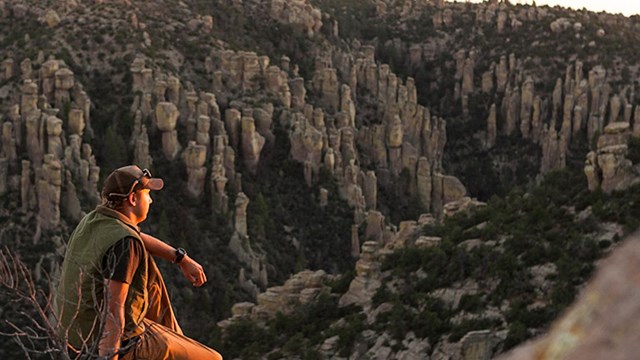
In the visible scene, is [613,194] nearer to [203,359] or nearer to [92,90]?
[203,359]

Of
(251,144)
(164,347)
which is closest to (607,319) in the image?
(164,347)

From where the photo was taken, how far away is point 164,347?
21.1 ft

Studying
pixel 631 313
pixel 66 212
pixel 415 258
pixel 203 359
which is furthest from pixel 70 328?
pixel 66 212

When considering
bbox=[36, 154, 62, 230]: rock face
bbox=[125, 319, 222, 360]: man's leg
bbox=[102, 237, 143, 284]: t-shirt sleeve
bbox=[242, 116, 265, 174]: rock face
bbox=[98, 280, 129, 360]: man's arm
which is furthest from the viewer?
bbox=[242, 116, 265, 174]: rock face

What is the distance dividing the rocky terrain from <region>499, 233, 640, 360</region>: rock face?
18.3 metres

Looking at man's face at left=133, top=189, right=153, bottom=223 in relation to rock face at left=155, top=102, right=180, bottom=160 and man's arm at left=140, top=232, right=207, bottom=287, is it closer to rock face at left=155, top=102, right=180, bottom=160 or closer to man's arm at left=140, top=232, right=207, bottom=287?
man's arm at left=140, top=232, right=207, bottom=287

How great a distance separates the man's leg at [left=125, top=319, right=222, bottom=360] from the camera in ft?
20.7

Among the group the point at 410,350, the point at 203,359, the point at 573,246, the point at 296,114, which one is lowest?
the point at 296,114

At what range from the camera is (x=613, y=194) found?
24.4 meters

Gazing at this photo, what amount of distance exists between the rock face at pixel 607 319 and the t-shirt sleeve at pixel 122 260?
4202 mm

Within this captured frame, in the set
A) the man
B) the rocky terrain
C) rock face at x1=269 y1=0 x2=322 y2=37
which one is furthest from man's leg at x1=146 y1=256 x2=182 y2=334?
rock face at x1=269 y1=0 x2=322 y2=37

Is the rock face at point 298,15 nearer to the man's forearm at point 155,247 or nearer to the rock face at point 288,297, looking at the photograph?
the rock face at point 288,297

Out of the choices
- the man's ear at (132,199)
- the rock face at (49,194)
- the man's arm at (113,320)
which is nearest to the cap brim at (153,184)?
the man's ear at (132,199)

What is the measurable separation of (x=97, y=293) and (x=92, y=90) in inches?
2038
